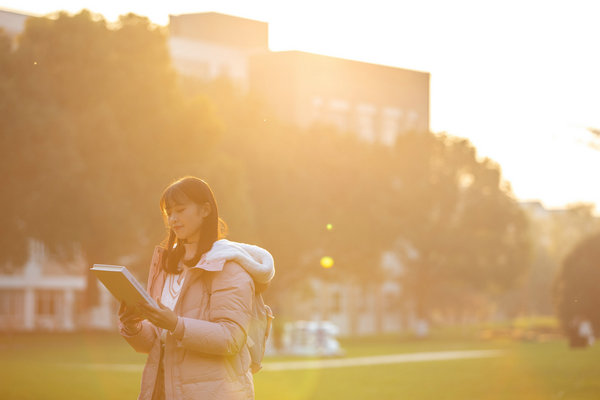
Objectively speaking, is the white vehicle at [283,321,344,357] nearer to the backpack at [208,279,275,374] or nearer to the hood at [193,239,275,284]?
the backpack at [208,279,275,374]

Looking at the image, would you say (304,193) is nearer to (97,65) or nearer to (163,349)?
(97,65)

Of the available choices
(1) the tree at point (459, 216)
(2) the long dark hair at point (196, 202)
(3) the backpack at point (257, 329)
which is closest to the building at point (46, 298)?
(1) the tree at point (459, 216)

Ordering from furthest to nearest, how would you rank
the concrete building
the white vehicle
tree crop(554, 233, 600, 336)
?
the concrete building
the white vehicle
tree crop(554, 233, 600, 336)

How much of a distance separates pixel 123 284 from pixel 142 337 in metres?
0.45

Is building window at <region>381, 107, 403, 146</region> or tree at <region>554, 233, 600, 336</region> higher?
building window at <region>381, 107, 403, 146</region>

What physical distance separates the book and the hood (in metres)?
0.31

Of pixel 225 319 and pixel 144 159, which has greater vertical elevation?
pixel 144 159

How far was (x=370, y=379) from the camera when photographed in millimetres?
26078

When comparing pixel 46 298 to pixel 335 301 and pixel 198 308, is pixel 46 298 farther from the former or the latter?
pixel 198 308

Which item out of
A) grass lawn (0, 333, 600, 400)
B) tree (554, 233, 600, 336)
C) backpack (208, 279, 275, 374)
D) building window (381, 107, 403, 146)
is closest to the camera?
backpack (208, 279, 275, 374)

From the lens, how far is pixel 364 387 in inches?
919

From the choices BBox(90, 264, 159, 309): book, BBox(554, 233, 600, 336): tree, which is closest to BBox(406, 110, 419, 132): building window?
BBox(554, 233, 600, 336): tree

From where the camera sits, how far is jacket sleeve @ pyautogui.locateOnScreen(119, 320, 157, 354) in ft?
14.9

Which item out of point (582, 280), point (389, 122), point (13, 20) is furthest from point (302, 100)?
point (582, 280)
